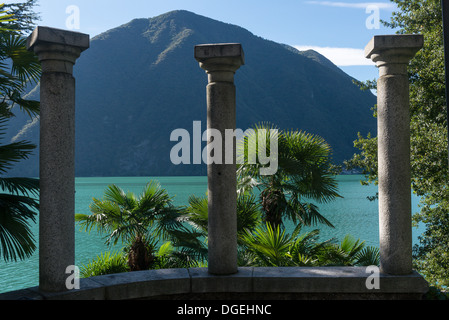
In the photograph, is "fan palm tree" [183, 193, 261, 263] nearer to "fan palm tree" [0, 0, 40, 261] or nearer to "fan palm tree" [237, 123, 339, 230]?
"fan palm tree" [237, 123, 339, 230]

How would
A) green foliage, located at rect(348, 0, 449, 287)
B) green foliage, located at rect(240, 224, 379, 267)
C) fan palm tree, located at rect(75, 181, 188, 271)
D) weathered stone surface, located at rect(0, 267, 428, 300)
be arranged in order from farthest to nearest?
green foliage, located at rect(348, 0, 449, 287), fan palm tree, located at rect(75, 181, 188, 271), green foliage, located at rect(240, 224, 379, 267), weathered stone surface, located at rect(0, 267, 428, 300)

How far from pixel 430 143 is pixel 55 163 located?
30.7 feet

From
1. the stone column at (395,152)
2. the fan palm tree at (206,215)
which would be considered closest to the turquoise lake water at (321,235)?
the fan palm tree at (206,215)

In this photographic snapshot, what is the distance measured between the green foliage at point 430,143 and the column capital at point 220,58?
24.6 ft

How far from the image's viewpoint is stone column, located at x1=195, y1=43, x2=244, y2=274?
476cm

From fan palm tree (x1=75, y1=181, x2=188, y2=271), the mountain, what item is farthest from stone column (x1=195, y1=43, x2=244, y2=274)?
the mountain

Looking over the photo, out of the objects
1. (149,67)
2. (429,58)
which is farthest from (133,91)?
(429,58)

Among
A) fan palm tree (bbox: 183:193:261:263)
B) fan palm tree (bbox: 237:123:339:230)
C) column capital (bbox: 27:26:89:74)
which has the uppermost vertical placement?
column capital (bbox: 27:26:89:74)

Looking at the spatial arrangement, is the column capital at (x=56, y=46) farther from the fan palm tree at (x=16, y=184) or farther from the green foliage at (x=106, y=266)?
the green foliage at (x=106, y=266)

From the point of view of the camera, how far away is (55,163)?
4.19 metres

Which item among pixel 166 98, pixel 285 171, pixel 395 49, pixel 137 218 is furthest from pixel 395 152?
pixel 166 98

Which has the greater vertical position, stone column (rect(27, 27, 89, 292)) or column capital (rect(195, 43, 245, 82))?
column capital (rect(195, 43, 245, 82))

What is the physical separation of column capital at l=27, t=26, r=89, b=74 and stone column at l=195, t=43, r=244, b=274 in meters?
1.26
